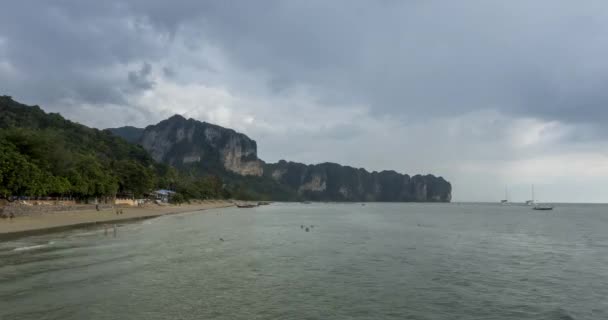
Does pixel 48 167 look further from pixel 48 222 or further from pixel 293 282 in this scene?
pixel 293 282

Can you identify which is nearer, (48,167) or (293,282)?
(293,282)

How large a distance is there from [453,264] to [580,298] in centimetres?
969

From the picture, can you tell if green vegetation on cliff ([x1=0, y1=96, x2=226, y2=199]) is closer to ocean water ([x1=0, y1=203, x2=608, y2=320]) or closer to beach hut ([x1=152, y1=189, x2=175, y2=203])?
beach hut ([x1=152, y1=189, x2=175, y2=203])

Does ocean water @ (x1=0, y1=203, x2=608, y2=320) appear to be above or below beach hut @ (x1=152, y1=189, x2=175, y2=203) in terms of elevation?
below

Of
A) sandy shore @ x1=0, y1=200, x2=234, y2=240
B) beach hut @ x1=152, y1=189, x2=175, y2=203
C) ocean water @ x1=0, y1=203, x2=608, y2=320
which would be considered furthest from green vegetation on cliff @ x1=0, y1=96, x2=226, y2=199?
ocean water @ x1=0, y1=203, x2=608, y2=320

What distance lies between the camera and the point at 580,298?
19.5m

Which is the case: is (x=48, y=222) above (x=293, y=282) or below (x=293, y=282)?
above

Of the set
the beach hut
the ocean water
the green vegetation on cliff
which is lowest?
the ocean water

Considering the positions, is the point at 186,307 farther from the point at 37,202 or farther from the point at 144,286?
the point at 37,202

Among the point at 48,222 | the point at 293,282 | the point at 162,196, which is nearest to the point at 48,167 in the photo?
the point at 48,222

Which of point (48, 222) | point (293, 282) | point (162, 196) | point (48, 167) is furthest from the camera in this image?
point (162, 196)

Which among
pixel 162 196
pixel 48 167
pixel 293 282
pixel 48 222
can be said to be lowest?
pixel 293 282

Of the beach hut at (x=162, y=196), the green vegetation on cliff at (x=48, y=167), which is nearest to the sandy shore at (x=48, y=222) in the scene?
the green vegetation on cliff at (x=48, y=167)

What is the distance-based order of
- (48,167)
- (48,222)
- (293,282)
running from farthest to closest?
(48,167) → (48,222) → (293,282)
